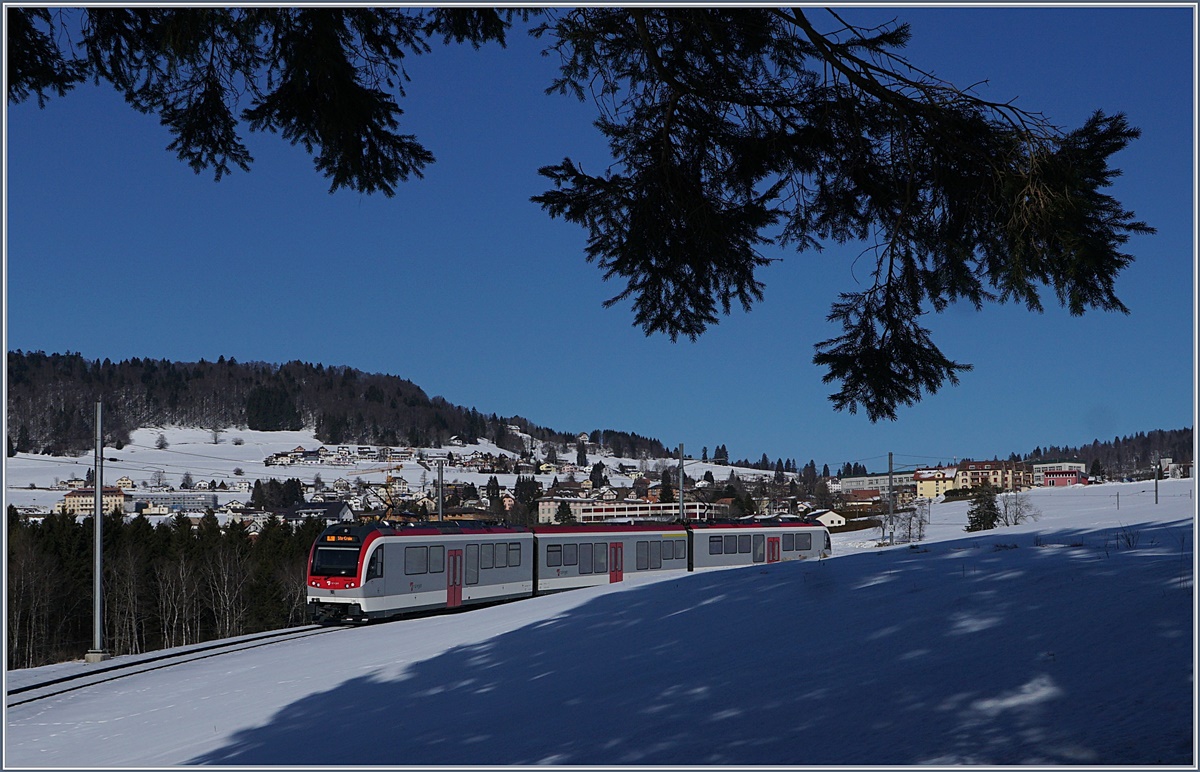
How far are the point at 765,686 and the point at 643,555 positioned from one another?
2416cm

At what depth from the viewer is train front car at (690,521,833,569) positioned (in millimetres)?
33375

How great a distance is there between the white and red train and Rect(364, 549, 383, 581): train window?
25 millimetres

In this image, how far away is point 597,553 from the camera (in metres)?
30.4

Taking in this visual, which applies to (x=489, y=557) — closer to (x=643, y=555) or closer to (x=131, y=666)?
(x=643, y=555)

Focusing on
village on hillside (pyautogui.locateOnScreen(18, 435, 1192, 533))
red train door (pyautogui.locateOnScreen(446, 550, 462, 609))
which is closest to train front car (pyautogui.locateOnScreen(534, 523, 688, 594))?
red train door (pyautogui.locateOnScreen(446, 550, 462, 609))

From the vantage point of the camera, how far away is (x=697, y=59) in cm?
844

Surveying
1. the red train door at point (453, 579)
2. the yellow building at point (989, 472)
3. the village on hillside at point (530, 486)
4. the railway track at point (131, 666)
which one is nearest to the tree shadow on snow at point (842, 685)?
the railway track at point (131, 666)

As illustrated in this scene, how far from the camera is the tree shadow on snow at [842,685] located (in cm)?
549

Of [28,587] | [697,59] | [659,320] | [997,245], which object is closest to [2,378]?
[659,320]

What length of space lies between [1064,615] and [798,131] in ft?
14.7

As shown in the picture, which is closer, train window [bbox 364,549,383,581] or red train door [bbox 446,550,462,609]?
train window [bbox 364,549,383,581]

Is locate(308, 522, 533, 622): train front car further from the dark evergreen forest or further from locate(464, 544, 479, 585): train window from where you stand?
the dark evergreen forest

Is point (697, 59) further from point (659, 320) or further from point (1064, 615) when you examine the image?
point (1064, 615)

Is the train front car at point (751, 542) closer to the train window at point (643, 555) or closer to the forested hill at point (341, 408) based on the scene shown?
the train window at point (643, 555)
